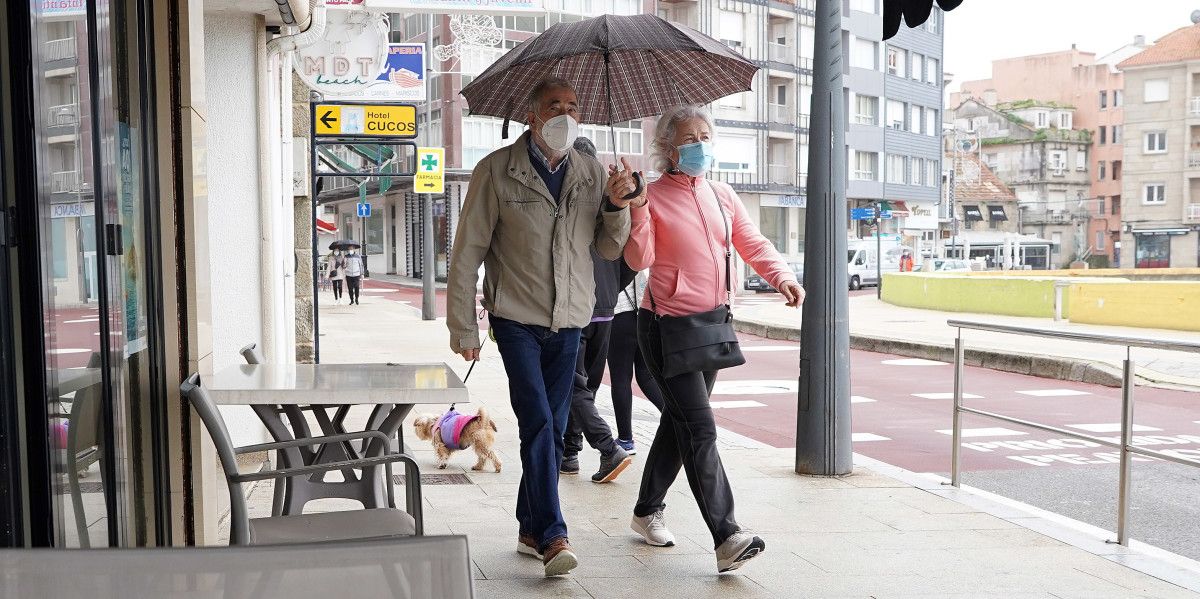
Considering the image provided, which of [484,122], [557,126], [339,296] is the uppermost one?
[484,122]

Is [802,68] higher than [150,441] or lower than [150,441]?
higher

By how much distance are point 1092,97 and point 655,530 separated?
4118 inches

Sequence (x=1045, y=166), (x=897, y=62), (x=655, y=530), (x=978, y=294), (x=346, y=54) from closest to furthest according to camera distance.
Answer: (x=655, y=530) → (x=346, y=54) → (x=978, y=294) → (x=897, y=62) → (x=1045, y=166)

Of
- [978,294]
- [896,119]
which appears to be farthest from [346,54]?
[896,119]

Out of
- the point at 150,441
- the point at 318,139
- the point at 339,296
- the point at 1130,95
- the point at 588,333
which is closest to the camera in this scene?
the point at 150,441

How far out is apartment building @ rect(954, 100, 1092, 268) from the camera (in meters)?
93.5

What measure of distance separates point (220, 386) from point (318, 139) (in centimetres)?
794

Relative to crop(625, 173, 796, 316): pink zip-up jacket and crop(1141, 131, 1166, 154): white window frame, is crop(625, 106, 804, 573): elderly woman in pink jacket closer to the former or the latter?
crop(625, 173, 796, 316): pink zip-up jacket

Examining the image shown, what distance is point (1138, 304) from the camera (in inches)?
885

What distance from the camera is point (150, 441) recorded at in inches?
158

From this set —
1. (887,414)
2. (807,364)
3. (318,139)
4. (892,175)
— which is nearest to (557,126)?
(807,364)

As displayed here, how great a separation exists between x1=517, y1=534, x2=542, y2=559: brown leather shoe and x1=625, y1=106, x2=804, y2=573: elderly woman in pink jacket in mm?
750

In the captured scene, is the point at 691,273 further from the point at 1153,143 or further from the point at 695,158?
the point at 1153,143

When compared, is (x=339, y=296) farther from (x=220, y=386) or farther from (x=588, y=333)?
(x=220, y=386)
